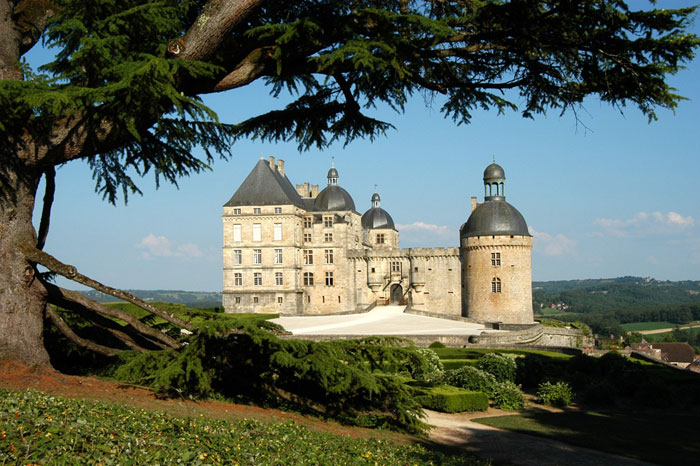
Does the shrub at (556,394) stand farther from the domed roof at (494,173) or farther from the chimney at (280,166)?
the chimney at (280,166)

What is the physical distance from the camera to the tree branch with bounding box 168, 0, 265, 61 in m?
7.04

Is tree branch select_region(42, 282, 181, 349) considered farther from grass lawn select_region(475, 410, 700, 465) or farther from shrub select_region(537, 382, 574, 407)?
shrub select_region(537, 382, 574, 407)

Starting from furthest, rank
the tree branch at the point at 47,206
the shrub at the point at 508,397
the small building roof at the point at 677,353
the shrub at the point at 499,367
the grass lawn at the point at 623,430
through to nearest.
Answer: the small building roof at the point at 677,353 < the shrub at the point at 499,367 < the shrub at the point at 508,397 < the grass lawn at the point at 623,430 < the tree branch at the point at 47,206

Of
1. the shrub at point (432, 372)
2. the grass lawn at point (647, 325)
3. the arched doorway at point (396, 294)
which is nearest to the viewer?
the shrub at point (432, 372)

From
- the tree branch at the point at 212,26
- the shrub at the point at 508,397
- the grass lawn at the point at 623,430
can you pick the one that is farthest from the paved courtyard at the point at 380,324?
the tree branch at the point at 212,26

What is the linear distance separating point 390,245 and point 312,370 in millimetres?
45050

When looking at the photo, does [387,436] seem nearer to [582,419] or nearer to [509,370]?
[582,419]

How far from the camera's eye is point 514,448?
9.55 metres

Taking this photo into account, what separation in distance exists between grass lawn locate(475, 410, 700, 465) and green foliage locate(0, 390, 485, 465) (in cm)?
422

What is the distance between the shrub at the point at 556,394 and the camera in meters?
14.2

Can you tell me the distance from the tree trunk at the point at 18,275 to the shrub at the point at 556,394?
416 inches

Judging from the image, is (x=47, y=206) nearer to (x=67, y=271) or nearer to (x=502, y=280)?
(x=67, y=271)

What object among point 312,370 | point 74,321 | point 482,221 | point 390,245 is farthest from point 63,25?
point 390,245

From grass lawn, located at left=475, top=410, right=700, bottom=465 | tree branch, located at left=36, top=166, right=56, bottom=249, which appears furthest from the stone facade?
tree branch, located at left=36, top=166, right=56, bottom=249
